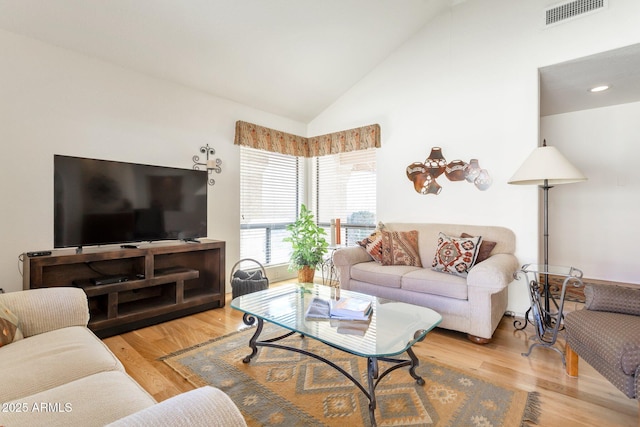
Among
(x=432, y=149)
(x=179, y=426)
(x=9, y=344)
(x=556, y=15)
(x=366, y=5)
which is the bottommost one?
(x=9, y=344)

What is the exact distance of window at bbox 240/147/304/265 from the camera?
13.2ft

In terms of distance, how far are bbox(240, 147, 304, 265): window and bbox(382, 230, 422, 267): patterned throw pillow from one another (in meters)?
1.70

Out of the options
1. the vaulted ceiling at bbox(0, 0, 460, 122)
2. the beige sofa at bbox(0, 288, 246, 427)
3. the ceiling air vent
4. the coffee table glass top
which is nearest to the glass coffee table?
the coffee table glass top

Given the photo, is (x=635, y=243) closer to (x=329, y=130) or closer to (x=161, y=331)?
(x=329, y=130)

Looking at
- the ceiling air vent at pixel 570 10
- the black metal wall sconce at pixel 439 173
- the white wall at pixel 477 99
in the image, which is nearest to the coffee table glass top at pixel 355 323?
the white wall at pixel 477 99

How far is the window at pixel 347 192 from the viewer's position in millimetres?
4172

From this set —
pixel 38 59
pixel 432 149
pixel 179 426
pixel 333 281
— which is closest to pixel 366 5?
pixel 432 149

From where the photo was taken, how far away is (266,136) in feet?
13.5

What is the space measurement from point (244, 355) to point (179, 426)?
5.30ft

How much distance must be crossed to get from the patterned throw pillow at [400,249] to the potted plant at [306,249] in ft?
3.37

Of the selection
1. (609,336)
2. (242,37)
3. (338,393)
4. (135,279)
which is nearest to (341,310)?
(338,393)

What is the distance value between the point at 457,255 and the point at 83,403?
2.72 m

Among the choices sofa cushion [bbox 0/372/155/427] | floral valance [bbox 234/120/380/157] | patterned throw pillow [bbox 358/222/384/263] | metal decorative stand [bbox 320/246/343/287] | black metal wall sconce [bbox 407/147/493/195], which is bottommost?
metal decorative stand [bbox 320/246/343/287]

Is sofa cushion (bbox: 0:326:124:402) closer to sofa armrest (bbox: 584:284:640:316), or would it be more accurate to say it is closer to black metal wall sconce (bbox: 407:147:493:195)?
sofa armrest (bbox: 584:284:640:316)
